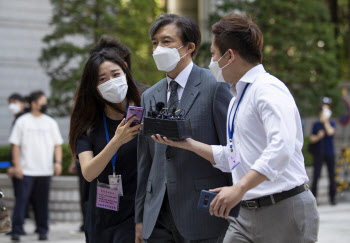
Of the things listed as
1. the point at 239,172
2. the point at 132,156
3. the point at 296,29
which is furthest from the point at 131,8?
the point at 239,172

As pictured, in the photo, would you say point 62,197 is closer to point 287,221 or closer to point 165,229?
point 165,229

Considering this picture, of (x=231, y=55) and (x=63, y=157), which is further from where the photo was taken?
(x=63, y=157)

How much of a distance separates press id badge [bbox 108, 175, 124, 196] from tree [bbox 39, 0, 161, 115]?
24.9 ft

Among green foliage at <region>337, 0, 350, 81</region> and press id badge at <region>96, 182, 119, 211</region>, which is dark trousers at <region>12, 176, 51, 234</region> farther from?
green foliage at <region>337, 0, 350, 81</region>

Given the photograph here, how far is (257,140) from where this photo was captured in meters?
2.87

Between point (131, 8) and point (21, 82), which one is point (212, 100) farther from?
point (21, 82)

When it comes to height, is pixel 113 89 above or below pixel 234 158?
above

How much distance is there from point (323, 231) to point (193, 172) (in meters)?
6.03

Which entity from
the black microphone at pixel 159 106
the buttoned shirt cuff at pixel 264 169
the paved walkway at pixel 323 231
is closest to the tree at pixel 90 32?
the paved walkway at pixel 323 231

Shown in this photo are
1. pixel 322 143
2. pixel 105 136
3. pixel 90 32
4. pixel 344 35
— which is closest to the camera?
pixel 105 136

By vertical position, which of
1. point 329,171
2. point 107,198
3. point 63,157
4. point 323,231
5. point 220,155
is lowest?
point 323,231

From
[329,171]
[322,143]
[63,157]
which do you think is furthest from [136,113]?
[329,171]

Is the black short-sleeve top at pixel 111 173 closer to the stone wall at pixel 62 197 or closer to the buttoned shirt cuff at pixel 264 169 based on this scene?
the buttoned shirt cuff at pixel 264 169

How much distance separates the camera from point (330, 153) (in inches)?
474
